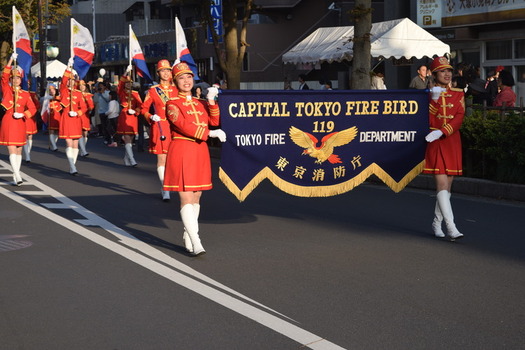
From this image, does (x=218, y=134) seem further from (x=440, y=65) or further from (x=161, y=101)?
(x=161, y=101)

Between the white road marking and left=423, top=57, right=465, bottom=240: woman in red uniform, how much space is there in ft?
9.56

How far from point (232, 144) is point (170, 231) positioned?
1366mm

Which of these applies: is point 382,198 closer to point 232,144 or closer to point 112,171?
point 232,144

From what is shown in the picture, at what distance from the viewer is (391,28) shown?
22750 millimetres

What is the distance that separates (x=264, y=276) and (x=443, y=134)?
282cm

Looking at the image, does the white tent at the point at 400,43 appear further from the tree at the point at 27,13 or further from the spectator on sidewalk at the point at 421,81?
the tree at the point at 27,13

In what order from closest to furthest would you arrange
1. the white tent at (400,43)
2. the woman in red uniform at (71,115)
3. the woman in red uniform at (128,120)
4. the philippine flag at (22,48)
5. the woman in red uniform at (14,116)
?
the woman in red uniform at (14,116), the woman in red uniform at (71,115), the philippine flag at (22,48), the woman in red uniform at (128,120), the white tent at (400,43)

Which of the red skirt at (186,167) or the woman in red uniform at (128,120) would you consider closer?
the red skirt at (186,167)

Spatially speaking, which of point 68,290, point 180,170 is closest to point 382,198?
point 180,170

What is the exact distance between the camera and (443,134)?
32.0ft

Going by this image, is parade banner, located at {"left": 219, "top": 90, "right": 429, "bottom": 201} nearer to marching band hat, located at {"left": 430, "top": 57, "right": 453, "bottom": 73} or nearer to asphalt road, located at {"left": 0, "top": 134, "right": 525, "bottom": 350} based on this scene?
asphalt road, located at {"left": 0, "top": 134, "right": 525, "bottom": 350}

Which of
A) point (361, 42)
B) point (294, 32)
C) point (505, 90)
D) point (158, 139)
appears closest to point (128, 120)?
point (361, 42)

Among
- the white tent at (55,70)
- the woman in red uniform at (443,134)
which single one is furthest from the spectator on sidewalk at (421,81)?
the white tent at (55,70)

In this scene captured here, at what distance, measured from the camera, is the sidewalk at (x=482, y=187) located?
13.2m
